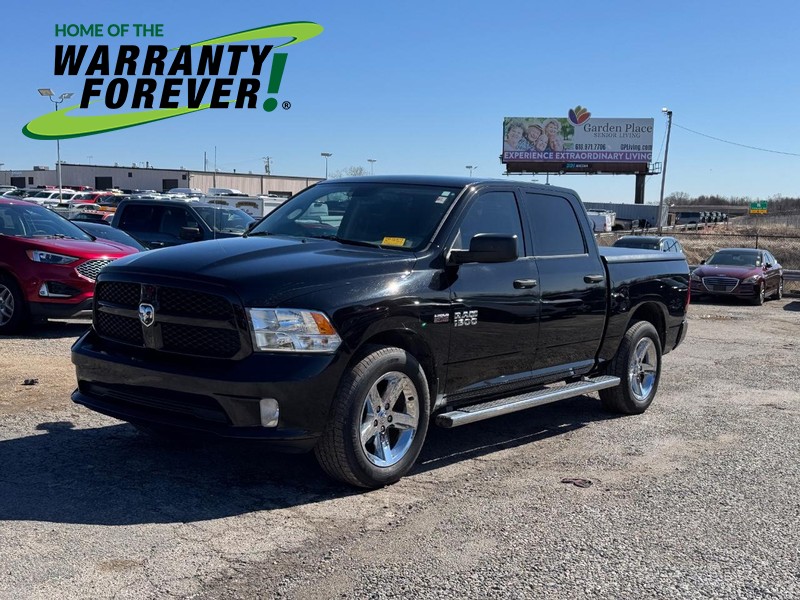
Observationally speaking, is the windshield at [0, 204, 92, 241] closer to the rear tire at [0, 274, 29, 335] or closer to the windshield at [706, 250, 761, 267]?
the rear tire at [0, 274, 29, 335]

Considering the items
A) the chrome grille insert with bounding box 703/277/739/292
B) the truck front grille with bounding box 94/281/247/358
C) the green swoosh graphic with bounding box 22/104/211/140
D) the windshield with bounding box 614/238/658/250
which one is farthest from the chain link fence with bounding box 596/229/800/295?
the truck front grille with bounding box 94/281/247/358

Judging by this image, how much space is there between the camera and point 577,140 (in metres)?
82.7

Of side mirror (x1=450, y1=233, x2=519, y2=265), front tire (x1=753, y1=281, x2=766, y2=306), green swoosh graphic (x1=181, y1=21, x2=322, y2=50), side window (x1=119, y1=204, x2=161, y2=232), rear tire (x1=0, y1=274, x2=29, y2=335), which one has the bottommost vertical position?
front tire (x1=753, y1=281, x2=766, y2=306)

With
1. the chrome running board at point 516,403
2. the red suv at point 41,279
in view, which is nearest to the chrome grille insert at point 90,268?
the red suv at point 41,279

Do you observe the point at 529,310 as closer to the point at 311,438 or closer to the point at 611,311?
the point at 611,311

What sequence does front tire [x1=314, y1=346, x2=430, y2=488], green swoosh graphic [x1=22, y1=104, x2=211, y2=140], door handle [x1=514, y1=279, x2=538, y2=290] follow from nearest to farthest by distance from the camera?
front tire [x1=314, y1=346, x2=430, y2=488]
door handle [x1=514, y1=279, x2=538, y2=290]
green swoosh graphic [x1=22, y1=104, x2=211, y2=140]

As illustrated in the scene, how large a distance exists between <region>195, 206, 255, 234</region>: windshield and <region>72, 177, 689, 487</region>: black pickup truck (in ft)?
30.8

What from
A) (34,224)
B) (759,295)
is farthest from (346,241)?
(759,295)

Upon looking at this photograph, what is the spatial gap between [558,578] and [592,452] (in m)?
2.55

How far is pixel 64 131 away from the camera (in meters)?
40.6

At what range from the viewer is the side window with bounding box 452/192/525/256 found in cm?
605

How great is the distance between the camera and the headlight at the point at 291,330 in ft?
15.7

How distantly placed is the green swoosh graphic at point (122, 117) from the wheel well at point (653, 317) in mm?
17647

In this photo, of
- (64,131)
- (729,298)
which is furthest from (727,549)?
(64,131)
